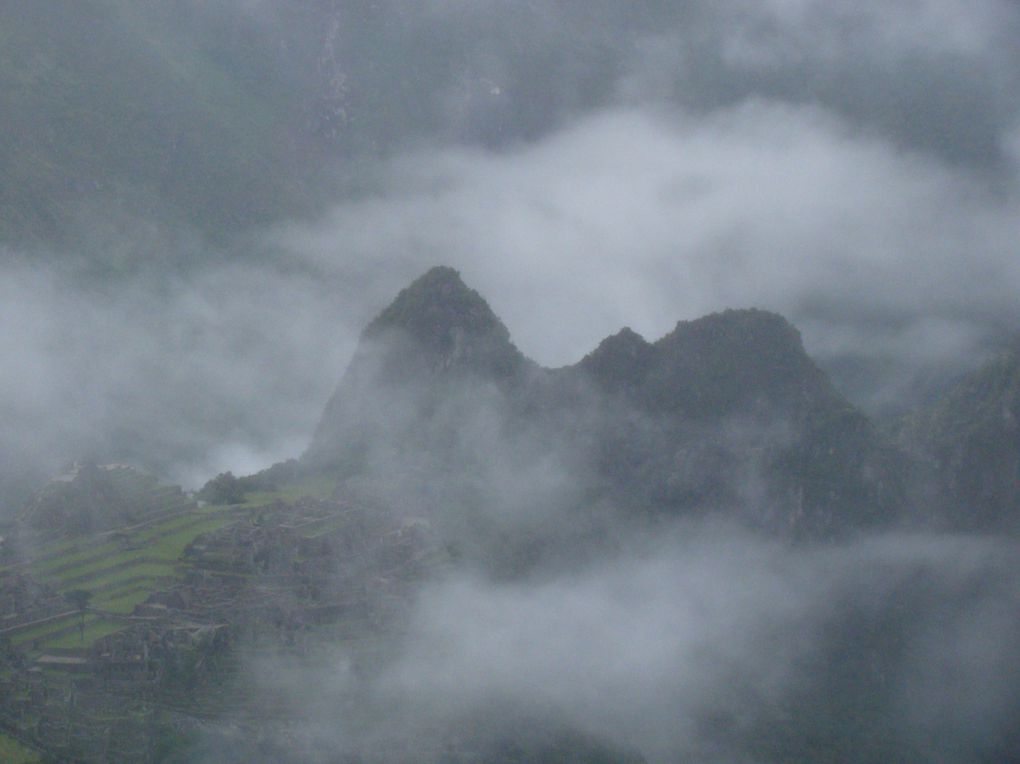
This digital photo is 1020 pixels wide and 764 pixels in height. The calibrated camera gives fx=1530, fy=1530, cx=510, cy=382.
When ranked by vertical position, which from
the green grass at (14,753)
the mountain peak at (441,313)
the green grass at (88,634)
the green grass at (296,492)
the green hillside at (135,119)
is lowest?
Result: the green grass at (14,753)

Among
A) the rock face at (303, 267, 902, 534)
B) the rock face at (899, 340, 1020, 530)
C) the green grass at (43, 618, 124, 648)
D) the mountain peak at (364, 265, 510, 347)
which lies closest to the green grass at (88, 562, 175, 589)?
the green grass at (43, 618, 124, 648)

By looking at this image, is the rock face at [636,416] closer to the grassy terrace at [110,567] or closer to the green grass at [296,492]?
the green grass at [296,492]

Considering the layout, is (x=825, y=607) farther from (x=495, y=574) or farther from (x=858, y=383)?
(x=858, y=383)

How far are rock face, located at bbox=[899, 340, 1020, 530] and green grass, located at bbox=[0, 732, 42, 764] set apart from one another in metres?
27.4

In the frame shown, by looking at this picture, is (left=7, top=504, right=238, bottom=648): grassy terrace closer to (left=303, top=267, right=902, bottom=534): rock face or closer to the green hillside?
(left=303, top=267, right=902, bottom=534): rock face

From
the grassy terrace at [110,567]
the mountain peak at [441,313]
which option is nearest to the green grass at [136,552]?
the grassy terrace at [110,567]

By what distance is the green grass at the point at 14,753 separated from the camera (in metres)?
24.6

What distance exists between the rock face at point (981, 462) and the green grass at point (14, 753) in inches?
1078

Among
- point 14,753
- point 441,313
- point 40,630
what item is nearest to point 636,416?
point 441,313

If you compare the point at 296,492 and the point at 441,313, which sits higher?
the point at 441,313

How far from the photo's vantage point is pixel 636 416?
43.2 m

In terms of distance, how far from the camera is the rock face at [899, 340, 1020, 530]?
145 ft

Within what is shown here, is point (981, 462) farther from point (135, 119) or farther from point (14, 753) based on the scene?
point (135, 119)

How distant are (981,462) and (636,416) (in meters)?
10.4
